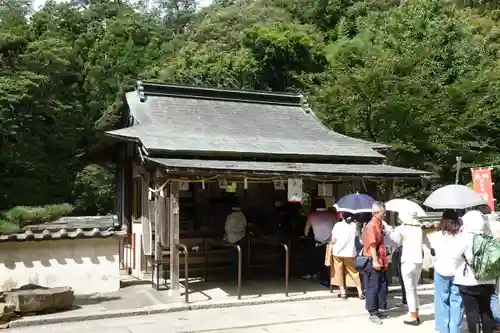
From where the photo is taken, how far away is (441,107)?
1888cm

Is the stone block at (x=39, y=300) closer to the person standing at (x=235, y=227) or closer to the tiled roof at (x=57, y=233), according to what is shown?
the tiled roof at (x=57, y=233)

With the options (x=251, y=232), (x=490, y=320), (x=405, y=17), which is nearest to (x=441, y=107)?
(x=405, y=17)

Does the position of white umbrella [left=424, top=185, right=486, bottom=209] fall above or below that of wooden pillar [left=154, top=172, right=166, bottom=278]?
above

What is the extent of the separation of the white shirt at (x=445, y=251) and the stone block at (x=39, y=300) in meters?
6.13

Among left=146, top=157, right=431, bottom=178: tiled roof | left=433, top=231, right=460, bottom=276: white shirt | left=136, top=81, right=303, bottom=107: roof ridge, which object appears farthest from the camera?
left=136, top=81, right=303, bottom=107: roof ridge

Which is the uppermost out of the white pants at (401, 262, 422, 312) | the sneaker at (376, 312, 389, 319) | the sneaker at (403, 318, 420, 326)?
the white pants at (401, 262, 422, 312)

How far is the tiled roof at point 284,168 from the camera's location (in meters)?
9.85

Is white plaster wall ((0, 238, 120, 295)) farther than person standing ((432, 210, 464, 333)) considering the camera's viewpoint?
Yes

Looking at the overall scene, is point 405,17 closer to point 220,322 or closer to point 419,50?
point 419,50

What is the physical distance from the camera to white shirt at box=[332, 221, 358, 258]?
32.6 feet

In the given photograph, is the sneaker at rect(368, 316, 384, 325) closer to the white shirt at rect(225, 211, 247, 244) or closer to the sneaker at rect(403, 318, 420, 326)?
the sneaker at rect(403, 318, 420, 326)

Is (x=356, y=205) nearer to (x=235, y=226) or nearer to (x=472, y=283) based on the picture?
(x=235, y=226)

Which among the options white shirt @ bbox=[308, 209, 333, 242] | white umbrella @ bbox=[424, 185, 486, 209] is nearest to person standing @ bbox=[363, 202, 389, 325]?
white umbrella @ bbox=[424, 185, 486, 209]

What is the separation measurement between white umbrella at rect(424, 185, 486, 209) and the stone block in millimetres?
6459
